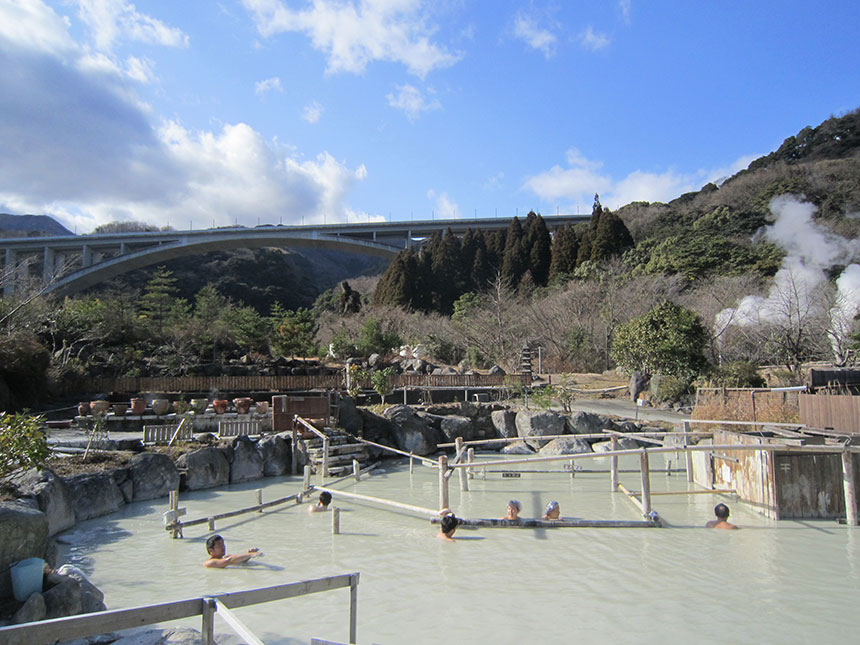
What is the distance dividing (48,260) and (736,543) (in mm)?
59444

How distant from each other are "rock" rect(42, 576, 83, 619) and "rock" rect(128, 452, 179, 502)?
732cm

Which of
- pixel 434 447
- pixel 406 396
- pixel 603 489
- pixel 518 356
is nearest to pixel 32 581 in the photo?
pixel 603 489

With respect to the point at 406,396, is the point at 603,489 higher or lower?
lower

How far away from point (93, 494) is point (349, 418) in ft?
26.9

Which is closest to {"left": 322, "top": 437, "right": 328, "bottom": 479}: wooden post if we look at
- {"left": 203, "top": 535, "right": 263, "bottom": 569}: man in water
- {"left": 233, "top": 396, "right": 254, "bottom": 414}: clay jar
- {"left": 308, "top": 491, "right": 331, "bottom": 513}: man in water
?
{"left": 308, "top": 491, "right": 331, "bottom": 513}: man in water

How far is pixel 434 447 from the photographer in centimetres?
1873

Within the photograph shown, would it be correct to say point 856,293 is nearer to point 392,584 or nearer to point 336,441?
point 336,441

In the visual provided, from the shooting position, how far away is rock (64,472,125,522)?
10258mm

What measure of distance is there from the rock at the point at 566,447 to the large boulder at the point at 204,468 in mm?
9113

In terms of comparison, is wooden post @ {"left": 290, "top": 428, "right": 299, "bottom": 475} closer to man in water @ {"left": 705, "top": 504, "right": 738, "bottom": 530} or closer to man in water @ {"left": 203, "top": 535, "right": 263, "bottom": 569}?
man in water @ {"left": 203, "top": 535, "right": 263, "bottom": 569}

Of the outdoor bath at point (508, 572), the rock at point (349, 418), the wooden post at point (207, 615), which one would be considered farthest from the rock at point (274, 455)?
the wooden post at point (207, 615)

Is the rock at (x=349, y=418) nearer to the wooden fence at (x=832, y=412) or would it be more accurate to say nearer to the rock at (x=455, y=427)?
the rock at (x=455, y=427)

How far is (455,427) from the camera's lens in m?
19.6

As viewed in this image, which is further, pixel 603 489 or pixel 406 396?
pixel 406 396
